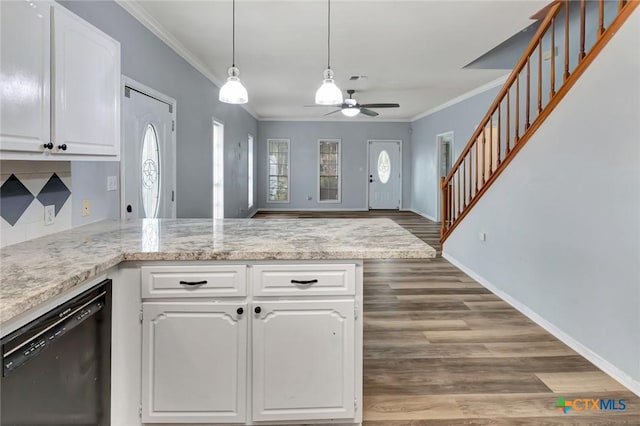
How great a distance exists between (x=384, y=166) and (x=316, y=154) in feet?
6.47

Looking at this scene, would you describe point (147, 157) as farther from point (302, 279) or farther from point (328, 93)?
point (302, 279)

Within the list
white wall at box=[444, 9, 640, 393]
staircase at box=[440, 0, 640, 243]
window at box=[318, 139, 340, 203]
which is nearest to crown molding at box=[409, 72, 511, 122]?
staircase at box=[440, 0, 640, 243]

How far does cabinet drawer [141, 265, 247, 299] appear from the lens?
1863 millimetres

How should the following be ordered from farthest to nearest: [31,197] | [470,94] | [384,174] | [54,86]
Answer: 1. [384,174]
2. [470,94]
3. [31,197]
4. [54,86]

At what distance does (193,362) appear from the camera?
6.22 feet

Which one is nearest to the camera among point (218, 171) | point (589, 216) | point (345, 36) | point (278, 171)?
point (589, 216)

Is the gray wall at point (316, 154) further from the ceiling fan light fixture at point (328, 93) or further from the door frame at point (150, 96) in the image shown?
the ceiling fan light fixture at point (328, 93)

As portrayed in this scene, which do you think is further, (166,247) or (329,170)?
(329,170)

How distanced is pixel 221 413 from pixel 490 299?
310cm

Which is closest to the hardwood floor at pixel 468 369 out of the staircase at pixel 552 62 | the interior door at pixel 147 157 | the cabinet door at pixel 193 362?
the cabinet door at pixel 193 362

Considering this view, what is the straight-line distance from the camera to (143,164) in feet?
11.7

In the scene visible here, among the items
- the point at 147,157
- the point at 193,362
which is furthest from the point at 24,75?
the point at 147,157

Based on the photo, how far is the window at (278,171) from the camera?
11.8 meters

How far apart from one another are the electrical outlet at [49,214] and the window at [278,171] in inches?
375
